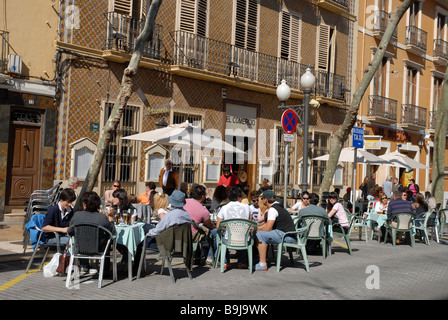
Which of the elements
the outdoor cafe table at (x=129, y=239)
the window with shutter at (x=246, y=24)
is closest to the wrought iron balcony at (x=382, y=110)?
the window with shutter at (x=246, y=24)

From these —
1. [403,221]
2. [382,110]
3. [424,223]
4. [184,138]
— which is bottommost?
[424,223]

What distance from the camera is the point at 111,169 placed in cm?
1564

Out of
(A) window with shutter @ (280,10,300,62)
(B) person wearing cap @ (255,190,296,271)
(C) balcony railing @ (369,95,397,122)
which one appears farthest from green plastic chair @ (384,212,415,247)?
(C) balcony railing @ (369,95,397,122)

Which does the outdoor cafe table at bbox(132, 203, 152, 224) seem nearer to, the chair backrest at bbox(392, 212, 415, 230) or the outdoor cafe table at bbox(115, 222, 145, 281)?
the outdoor cafe table at bbox(115, 222, 145, 281)

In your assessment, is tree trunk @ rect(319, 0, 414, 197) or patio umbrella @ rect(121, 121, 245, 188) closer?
patio umbrella @ rect(121, 121, 245, 188)

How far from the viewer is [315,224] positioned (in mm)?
10664

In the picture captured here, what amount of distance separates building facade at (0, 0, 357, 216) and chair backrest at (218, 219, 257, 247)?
706 cm

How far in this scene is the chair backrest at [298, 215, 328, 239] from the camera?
10.5 m

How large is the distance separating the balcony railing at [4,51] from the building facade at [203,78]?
128cm

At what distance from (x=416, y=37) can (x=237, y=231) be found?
23.8 meters

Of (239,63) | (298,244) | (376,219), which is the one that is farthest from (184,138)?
(239,63)

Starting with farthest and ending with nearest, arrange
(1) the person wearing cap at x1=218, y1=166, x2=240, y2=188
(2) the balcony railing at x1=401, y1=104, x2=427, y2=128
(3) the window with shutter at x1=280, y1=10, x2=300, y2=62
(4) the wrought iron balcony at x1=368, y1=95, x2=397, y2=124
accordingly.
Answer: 1. (2) the balcony railing at x1=401, y1=104, x2=427, y2=128
2. (4) the wrought iron balcony at x1=368, y1=95, x2=397, y2=124
3. (3) the window with shutter at x1=280, y1=10, x2=300, y2=62
4. (1) the person wearing cap at x1=218, y1=166, x2=240, y2=188

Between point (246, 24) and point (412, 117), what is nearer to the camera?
point (246, 24)

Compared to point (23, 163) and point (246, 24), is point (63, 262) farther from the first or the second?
point (246, 24)
